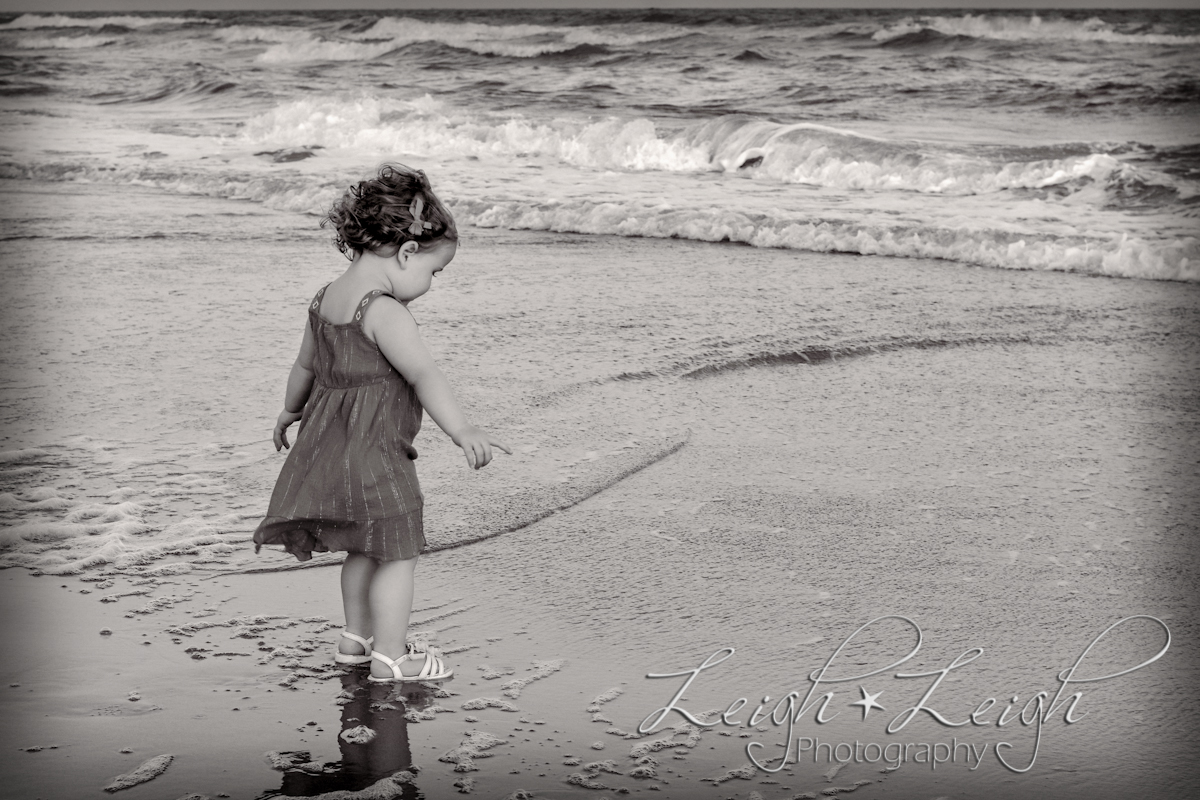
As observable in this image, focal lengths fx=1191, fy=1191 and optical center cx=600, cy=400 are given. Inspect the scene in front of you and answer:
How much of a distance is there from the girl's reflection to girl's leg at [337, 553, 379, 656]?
92 millimetres

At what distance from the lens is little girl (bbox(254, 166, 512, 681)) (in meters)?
2.30

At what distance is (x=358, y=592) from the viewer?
2369mm

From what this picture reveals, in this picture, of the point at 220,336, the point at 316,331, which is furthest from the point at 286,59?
the point at 316,331

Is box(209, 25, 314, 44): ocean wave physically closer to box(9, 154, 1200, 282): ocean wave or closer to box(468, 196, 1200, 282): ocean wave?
box(9, 154, 1200, 282): ocean wave

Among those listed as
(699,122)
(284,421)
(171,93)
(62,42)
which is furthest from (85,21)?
(284,421)

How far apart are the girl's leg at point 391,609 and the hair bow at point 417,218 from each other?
2.12 ft

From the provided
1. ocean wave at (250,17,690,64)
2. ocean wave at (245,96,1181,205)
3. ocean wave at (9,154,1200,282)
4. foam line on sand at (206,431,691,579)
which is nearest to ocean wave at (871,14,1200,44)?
ocean wave at (250,17,690,64)

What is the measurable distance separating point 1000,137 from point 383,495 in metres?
11.2

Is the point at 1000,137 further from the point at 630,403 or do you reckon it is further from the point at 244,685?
the point at 244,685

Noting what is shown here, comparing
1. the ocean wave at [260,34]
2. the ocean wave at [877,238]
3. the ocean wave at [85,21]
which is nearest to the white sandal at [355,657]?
the ocean wave at [877,238]

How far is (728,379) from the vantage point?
14.5 feet

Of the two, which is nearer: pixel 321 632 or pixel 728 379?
pixel 321 632

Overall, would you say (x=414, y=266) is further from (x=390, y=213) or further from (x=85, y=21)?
(x=85, y=21)

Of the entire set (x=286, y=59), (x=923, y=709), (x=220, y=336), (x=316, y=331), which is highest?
(x=286, y=59)
